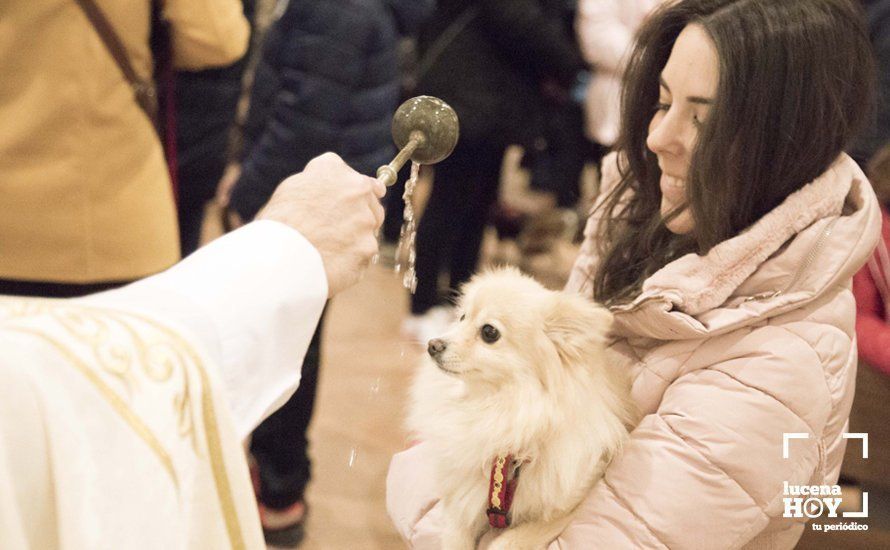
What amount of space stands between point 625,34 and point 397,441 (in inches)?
71.4

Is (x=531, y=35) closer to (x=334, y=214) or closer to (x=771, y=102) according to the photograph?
(x=771, y=102)

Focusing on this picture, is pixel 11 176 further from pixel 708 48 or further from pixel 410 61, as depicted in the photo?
pixel 410 61

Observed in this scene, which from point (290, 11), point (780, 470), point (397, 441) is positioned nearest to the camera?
point (780, 470)

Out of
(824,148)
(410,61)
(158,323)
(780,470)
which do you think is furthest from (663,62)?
(410,61)

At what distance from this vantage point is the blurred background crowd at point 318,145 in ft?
5.52

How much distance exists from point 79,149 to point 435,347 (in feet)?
2.68

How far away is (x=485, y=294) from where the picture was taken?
1.45 meters

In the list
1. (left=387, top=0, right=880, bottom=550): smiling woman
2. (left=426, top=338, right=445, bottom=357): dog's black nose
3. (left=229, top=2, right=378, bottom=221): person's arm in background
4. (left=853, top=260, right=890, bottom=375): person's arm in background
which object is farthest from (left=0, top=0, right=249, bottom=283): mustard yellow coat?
(left=853, top=260, right=890, bottom=375): person's arm in background

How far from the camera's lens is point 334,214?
1.03 meters

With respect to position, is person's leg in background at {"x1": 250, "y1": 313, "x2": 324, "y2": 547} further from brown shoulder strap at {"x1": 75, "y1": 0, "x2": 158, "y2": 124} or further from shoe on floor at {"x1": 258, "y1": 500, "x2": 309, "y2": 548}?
Answer: brown shoulder strap at {"x1": 75, "y1": 0, "x2": 158, "y2": 124}

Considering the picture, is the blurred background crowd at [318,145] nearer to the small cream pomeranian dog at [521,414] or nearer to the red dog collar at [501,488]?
the small cream pomeranian dog at [521,414]

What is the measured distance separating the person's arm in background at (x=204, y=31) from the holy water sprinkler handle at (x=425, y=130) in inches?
33.8

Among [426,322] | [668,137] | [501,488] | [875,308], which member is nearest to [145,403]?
[501,488]

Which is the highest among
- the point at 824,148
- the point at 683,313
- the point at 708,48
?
the point at 708,48
